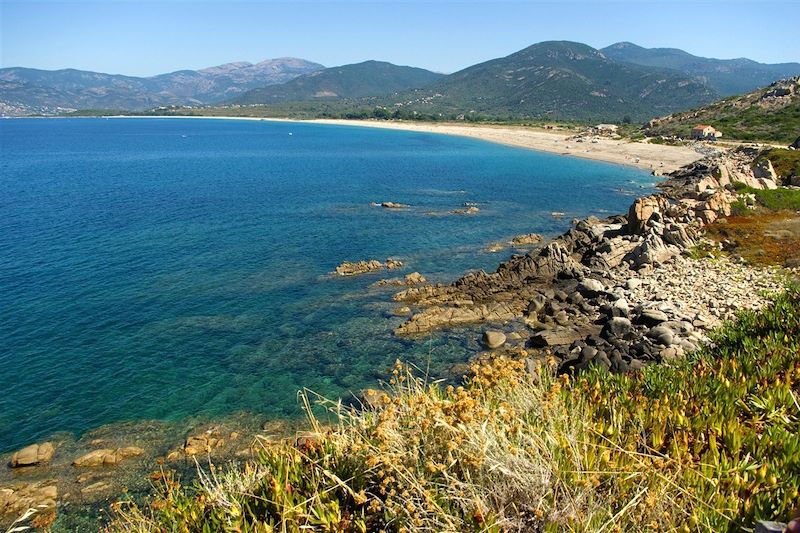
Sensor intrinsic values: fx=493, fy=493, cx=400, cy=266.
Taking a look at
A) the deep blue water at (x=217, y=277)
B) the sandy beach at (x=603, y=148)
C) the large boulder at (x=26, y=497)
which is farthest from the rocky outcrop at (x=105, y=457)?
the sandy beach at (x=603, y=148)

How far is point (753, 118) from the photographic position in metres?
108

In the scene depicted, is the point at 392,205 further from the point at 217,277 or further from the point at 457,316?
the point at 457,316

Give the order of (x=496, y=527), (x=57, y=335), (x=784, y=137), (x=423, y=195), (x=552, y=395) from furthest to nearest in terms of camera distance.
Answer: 1. (x=784, y=137)
2. (x=423, y=195)
3. (x=57, y=335)
4. (x=552, y=395)
5. (x=496, y=527)

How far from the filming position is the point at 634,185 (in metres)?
70.3

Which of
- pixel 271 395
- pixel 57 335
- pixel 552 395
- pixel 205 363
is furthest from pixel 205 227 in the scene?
pixel 552 395

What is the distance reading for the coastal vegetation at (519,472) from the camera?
534 centimetres

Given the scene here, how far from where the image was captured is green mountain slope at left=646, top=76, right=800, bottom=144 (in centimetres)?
9300

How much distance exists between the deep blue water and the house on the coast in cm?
3289

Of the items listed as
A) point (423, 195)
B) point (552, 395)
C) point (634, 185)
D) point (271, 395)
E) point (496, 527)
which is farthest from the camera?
point (634, 185)

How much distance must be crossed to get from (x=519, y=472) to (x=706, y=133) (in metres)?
116

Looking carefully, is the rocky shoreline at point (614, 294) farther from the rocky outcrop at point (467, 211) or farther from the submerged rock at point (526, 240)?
the rocky outcrop at point (467, 211)

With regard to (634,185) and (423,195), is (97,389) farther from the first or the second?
(634,185)

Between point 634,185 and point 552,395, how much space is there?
7154cm

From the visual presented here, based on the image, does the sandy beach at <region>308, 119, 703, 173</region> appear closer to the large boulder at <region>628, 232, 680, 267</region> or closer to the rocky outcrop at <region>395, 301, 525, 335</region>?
the large boulder at <region>628, 232, 680, 267</region>
